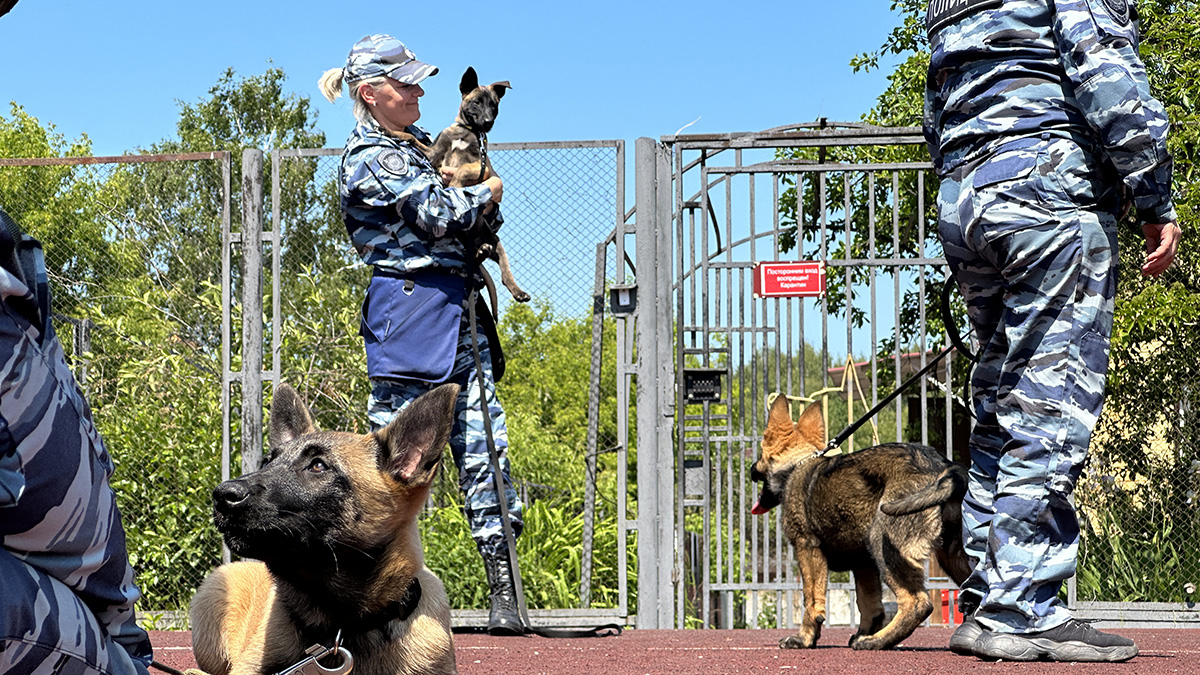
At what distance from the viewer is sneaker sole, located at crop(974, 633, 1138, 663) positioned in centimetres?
366

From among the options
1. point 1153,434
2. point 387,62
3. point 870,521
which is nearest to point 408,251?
point 387,62

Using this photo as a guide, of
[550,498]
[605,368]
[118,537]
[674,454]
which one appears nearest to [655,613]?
[674,454]

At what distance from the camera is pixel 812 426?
5.75m

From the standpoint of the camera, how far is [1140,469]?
8.23 meters

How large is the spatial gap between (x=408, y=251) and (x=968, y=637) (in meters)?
2.67

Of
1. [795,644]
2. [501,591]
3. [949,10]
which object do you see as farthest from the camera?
[501,591]

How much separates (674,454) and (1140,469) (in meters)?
3.20

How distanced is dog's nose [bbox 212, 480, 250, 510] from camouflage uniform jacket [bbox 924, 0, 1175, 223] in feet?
8.27

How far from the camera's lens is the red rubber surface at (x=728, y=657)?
372 centimetres

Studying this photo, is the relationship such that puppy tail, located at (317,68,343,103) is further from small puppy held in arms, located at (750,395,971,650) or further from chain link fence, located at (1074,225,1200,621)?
chain link fence, located at (1074,225,1200,621)

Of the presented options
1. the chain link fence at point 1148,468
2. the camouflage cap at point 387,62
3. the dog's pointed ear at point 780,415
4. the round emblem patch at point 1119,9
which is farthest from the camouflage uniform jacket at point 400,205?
the chain link fence at point 1148,468

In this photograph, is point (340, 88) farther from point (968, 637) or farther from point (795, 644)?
point (968, 637)

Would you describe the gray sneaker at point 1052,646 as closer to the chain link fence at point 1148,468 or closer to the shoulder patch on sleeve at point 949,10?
the shoulder patch on sleeve at point 949,10

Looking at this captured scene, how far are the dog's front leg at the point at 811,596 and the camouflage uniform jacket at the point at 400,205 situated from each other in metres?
1.92
